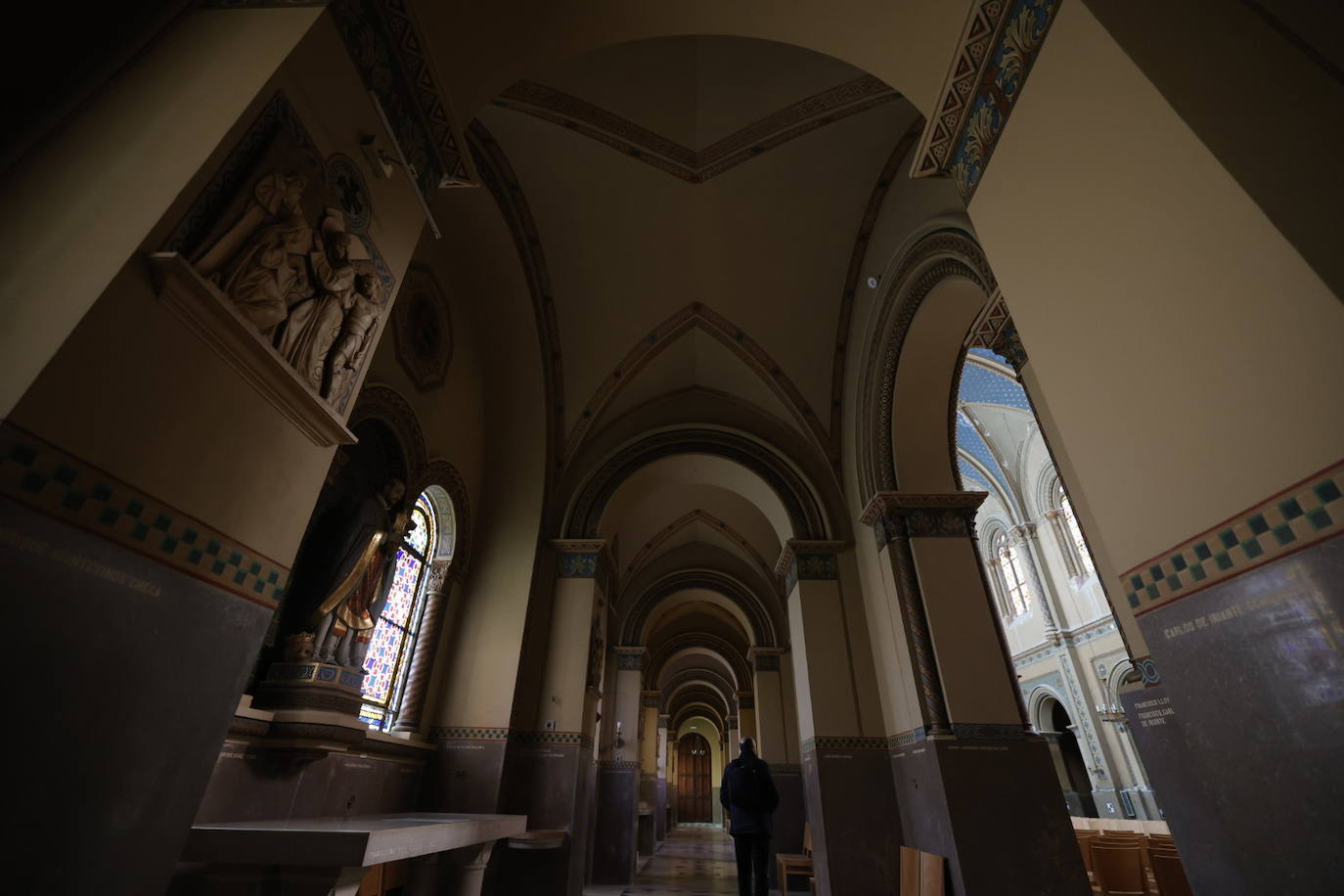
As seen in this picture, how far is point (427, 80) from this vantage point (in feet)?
9.49

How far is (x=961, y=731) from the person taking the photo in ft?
15.7

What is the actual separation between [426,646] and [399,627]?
34 centimetres

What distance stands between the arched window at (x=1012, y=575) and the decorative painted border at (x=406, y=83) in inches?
568

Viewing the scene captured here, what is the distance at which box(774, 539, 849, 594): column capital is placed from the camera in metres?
6.79

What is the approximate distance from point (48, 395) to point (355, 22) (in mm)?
1985

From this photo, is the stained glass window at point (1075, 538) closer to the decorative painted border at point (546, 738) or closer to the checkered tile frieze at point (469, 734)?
the decorative painted border at point (546, 738)

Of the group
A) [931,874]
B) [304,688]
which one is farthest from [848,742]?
[304,688]

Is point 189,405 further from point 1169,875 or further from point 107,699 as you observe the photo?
point 1169,875

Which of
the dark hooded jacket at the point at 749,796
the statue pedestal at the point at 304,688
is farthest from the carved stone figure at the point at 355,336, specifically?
the dark hooded jacket at the point at 749,796

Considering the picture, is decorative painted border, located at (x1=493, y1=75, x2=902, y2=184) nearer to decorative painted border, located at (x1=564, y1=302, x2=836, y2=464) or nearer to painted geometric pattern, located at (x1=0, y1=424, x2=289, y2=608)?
decorative painted border, located at (x1=564, y1=302, x2=836, y2=464)

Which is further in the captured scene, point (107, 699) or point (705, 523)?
point (705, 523)

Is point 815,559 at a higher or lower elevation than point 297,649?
higher

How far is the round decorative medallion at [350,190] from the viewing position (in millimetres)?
2389

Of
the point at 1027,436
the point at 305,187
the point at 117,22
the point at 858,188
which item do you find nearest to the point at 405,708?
the point at 305,187
